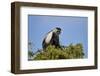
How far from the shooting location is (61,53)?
1530 millimetres

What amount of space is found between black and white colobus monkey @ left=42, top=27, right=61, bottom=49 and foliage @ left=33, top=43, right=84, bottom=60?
2cm

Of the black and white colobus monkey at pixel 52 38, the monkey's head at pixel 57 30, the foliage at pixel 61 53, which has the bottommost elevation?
the foliage at pixel 61 53

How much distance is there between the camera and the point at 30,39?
56.9 inches

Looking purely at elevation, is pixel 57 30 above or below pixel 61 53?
above

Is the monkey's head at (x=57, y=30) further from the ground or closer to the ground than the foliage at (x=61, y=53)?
further from the ground

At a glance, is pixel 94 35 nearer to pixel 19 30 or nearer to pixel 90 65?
pixel 90 65

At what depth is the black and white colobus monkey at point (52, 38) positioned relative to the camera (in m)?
1.49

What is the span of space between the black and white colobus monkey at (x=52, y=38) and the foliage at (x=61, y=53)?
23 mm

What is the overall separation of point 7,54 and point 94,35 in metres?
0.61

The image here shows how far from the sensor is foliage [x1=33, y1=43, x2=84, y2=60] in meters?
1.48

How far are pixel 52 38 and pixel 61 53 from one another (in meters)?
0.11

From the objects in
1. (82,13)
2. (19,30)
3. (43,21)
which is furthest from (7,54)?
(82,13)

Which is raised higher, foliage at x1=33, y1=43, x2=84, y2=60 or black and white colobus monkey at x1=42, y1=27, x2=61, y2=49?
black and white colobus monkey at x1=42, y1=27, x2=61, y2=49

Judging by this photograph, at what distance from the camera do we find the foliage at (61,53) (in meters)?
1.48
